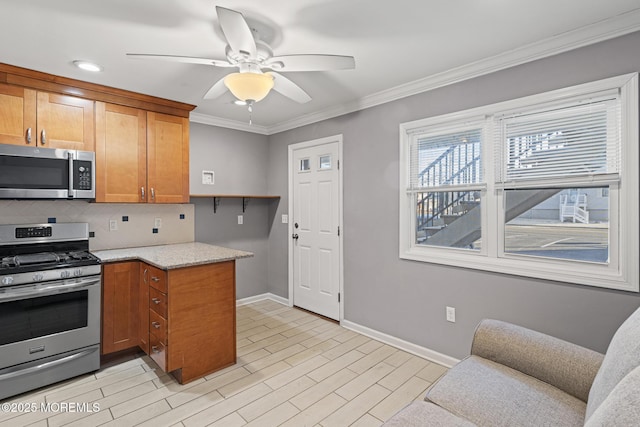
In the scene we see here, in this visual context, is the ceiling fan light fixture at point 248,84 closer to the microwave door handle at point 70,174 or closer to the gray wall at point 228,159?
the microwave door handle at point 70,174

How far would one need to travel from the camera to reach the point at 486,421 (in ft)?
4.37

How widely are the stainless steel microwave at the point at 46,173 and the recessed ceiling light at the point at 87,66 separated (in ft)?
2.23

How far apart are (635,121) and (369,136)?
1954mm

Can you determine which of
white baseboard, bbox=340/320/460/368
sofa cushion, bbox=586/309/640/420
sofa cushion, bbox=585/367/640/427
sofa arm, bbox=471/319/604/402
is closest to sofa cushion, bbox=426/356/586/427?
sofa arm, bbox=471/319/604/402

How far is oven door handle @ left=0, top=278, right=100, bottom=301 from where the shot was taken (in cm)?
223

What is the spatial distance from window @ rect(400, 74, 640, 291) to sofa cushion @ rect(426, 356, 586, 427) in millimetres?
940

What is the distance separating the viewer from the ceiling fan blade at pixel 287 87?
7.14 ft

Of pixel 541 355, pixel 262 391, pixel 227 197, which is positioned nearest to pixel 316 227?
pixel 227 197

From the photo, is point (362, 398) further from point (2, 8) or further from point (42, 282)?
point (2, 8)

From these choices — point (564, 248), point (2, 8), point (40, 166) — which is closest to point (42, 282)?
point (40, 166)

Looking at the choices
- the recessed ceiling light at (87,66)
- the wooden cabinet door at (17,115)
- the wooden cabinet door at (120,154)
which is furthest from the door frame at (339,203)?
the wooden cabinet door at (17,115)

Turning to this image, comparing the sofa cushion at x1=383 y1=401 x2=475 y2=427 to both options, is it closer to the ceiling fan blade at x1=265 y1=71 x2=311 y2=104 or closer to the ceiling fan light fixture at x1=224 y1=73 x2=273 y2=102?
the ceiling fan light fixture at x1=224 y1=73 x2=273 y2=102

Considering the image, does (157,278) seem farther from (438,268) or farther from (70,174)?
(438,268)

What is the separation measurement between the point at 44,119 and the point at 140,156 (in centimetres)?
74
